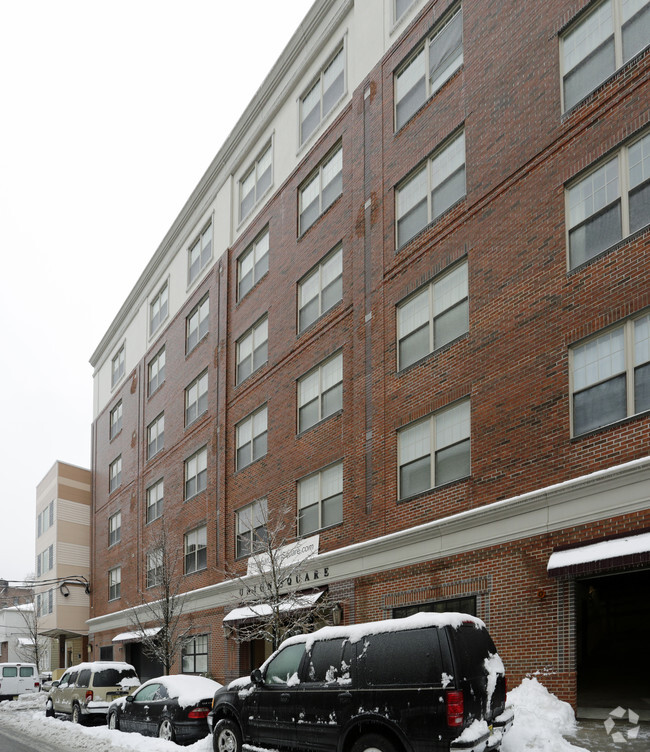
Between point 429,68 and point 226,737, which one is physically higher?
point 429,68

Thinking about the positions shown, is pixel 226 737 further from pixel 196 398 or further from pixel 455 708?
pixel 196 398

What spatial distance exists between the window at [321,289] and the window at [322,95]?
4.78 metres

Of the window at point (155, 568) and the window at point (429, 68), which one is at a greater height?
the window at point (429, 68)

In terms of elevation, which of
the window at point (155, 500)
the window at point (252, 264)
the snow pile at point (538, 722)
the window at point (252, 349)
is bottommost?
the snow pile at point (538, 722)

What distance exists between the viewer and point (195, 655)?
32438mm

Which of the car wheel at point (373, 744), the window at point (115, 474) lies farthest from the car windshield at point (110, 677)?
the window at point (115, 474)

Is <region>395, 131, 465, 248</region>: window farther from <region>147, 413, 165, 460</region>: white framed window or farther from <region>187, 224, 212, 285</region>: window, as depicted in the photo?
<region>147, 413, 165, 460</region>: white framed window

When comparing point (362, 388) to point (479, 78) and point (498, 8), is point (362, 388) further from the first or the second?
point (498, 8)

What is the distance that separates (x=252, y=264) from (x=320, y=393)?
816cm

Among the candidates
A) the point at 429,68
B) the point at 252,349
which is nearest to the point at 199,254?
the point at 252,349

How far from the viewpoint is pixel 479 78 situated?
2000 cm

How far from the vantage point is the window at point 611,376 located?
48.5 ft

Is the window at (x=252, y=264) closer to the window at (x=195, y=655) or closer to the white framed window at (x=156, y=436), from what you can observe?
the white framed window at (x=156, y=436)

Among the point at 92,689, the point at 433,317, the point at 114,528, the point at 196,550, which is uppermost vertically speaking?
the point at 433,317
